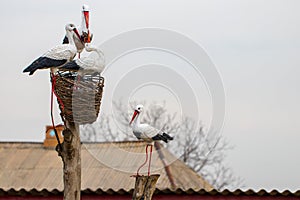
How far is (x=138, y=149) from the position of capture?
1470cm

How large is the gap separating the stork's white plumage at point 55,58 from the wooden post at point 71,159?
1.86ft

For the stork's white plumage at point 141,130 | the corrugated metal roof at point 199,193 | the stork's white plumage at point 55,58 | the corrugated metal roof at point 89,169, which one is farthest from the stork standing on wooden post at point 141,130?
A: the corrugated metal roof at point 89,169

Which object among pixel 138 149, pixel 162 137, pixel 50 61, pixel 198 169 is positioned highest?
pixel 50 61

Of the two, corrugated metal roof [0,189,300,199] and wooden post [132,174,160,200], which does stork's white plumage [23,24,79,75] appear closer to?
wooden post [132,174,160,200]

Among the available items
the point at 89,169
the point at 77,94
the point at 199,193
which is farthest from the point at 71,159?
the point at 89,169

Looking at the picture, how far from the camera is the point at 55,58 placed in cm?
750

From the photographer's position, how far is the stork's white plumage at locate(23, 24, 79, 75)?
24.5ft

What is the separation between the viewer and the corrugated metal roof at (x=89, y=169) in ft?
49.0

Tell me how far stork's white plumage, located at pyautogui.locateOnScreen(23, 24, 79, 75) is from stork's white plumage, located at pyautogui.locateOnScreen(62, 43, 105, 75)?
61 mm

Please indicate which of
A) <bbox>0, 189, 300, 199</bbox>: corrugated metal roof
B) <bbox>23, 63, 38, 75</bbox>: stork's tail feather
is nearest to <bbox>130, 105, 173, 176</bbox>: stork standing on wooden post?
<bbox>23, 63, 38, 75</bbox>: stork's tail feather

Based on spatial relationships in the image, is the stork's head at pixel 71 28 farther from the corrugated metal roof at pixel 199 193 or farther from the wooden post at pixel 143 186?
the corrugated metal roof at pixel 199 193

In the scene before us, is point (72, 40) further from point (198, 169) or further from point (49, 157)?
point (198, 169)

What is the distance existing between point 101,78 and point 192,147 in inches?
763

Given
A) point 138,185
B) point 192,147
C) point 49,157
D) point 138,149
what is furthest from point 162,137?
point 192,147
